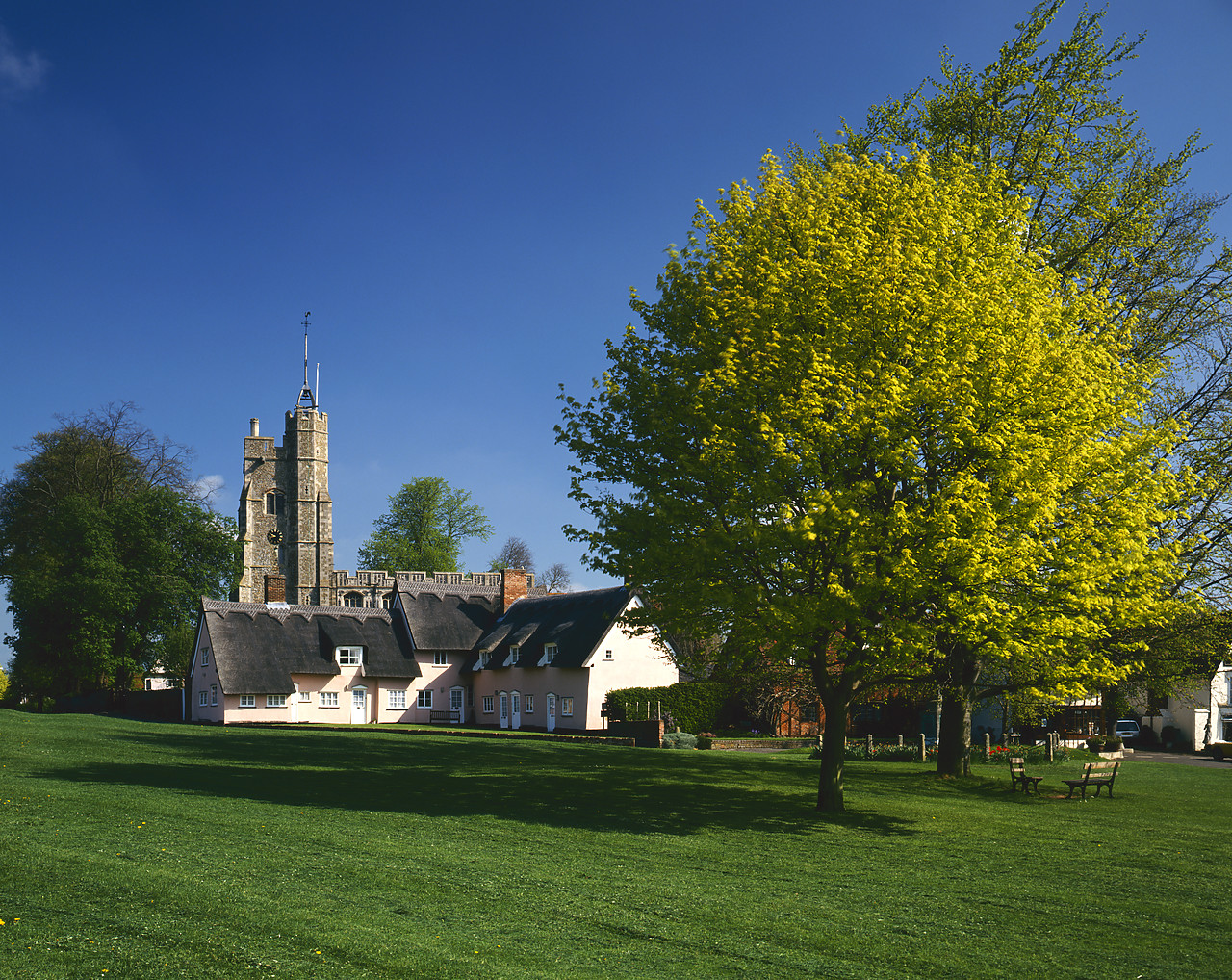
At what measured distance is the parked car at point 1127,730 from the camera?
61000 mm

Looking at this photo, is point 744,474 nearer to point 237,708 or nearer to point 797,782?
point 797,782

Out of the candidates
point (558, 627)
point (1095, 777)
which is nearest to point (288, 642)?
point (558, 627)

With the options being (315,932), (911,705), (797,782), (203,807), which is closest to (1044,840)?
(797,782)

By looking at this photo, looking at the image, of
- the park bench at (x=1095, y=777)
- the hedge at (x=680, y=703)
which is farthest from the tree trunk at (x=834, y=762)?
the hedge at (x=680, y=703)

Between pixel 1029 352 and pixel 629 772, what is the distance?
51.0 ft

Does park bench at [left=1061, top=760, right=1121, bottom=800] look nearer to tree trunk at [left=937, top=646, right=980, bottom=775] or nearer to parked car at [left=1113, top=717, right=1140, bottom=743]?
tree trunk at [left=937, top=646, right=980, bottom=775]

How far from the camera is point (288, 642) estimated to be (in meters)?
54.2

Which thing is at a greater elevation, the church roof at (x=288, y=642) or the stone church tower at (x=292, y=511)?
the stone church tower at (x=292, y=511)

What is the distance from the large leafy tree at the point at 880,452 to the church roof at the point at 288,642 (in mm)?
37728

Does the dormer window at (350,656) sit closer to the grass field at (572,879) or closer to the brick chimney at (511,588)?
the brick chimney at (511,588)

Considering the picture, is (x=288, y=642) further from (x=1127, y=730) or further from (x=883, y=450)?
(x=1127, y=730)

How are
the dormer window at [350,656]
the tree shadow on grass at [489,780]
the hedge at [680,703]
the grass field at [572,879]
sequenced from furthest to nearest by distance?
the dormer window at [350,656] < the hedge at [680,703] < the tree shadow on grass at [489,780] < the grass field at [572,879]

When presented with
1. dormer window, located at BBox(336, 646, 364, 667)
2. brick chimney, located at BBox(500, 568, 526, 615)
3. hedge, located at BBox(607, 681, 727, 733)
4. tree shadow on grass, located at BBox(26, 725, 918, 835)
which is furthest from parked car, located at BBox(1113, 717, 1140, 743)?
dormer window, located at BBox(336, 646, 364, 667)

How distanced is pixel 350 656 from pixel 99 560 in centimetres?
1440
